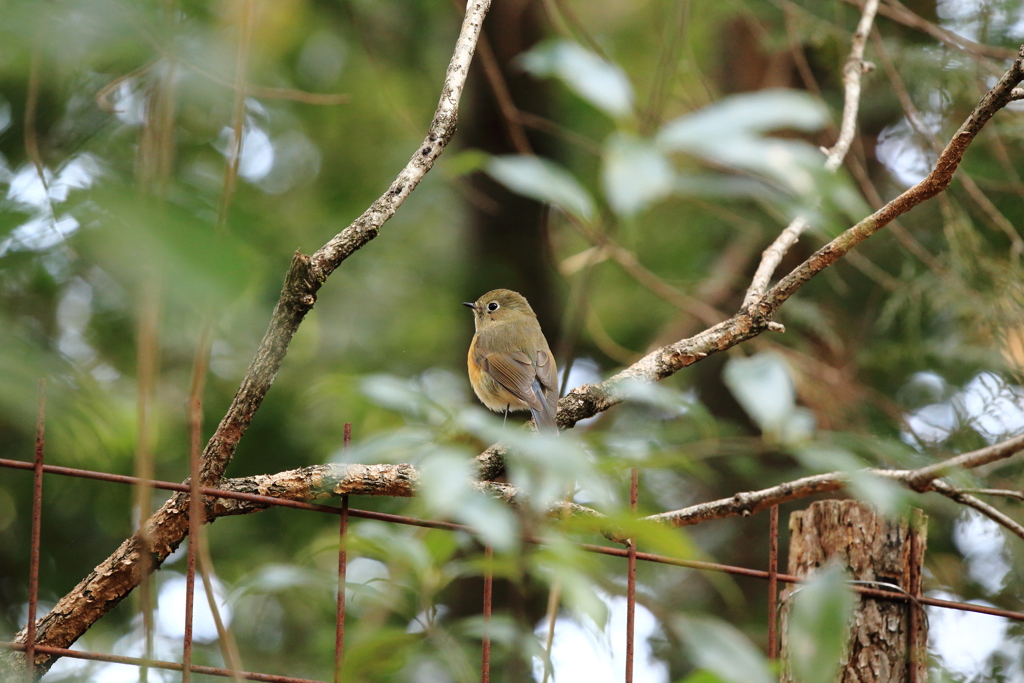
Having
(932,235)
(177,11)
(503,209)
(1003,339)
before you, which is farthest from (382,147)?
(177,11)

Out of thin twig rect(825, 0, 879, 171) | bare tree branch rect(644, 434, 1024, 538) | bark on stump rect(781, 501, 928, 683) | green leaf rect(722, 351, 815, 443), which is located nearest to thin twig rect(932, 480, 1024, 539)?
bare tree branch rect(644, 434, 1024, 538)

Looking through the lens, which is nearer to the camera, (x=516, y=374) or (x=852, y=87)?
(x=852, y=87)

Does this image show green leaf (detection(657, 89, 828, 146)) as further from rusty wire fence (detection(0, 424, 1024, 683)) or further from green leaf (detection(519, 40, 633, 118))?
rusty wire fence (detection(0, 424, 1024, 683))

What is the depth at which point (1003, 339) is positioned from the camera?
3615 mm

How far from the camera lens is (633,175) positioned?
0.65 meters

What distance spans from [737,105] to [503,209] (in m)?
4.97

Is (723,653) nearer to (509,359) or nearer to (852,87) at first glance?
(852,87)

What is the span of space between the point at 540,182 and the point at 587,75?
10cm

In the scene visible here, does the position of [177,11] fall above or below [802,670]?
above

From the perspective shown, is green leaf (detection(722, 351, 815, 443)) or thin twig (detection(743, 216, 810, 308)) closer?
green leaf (detection(722, 351, 815, 443))

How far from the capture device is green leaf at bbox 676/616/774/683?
81 centimetres

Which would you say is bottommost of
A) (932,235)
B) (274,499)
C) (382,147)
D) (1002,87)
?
(274,499)

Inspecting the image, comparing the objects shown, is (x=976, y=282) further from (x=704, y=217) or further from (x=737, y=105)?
(x=737, y=105)

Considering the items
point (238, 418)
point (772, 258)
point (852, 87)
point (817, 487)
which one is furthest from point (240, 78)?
point (852, 87)
